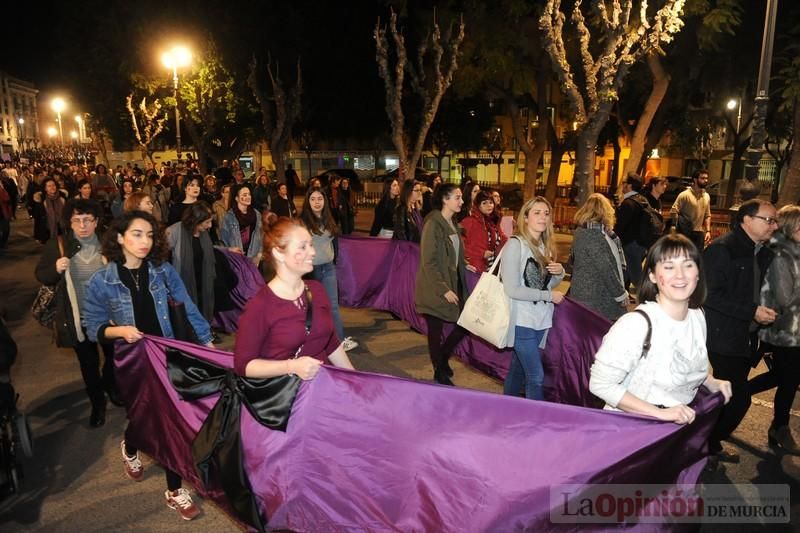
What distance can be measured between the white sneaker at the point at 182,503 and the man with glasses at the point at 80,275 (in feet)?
4.23

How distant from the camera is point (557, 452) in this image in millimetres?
3000

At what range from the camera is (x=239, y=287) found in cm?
849

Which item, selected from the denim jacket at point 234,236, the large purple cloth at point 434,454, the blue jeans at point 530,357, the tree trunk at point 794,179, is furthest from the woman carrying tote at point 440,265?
the tree trunk at point 794,179

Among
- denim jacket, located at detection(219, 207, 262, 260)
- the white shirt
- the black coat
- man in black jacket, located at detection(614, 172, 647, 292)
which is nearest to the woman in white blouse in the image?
the white shirt

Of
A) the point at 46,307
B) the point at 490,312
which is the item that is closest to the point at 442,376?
the point at 490,312

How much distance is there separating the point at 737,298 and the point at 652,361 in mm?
2046

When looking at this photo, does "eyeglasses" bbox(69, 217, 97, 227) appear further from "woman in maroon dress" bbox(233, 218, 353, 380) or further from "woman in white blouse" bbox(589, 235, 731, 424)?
"woman in white blouse" bbox(589, 235, 731, 424)

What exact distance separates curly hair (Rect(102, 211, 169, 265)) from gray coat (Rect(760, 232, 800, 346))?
434 centimetres

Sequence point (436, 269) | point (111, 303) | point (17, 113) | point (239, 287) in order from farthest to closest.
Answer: point (17, 113)
point (239, 287)
point (436, 269)
point (111, 303)

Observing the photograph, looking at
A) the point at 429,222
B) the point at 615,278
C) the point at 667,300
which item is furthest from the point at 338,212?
the point at 667,300

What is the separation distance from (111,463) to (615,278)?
13.9ft

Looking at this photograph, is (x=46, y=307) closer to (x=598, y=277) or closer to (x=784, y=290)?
(x=598, y=277)

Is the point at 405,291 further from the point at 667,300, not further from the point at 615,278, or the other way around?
the point at 667,300

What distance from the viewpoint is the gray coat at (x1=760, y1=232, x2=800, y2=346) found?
15.4 feet
